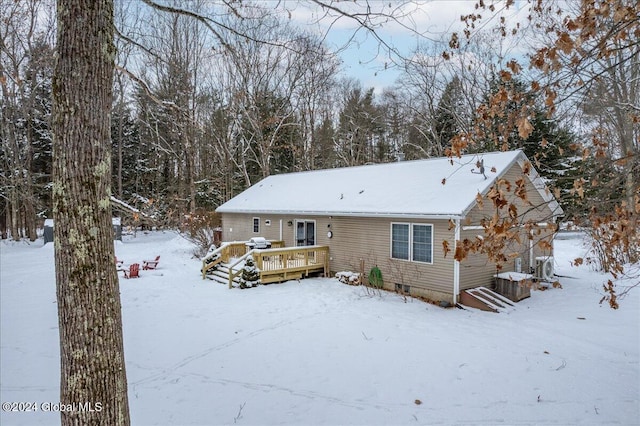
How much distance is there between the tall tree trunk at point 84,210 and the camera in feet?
7.59

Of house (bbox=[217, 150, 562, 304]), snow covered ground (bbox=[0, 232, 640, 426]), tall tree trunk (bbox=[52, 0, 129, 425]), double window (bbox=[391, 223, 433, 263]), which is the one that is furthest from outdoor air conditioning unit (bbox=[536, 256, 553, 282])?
tall tree trunk (bbox=[52, 0, 129, 425])

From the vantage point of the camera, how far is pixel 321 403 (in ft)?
16.2

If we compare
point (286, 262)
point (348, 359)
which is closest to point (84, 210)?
point (348, 359)

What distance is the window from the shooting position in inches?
434

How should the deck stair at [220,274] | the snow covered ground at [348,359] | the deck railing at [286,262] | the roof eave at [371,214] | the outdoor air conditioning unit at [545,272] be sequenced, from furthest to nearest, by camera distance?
the deck stair at [220,274] < the deck railing at [286,262] < the outdoor air conditioning unit at [545,272] < the roof eave at [371,214] < the snow covered ground at [348,359]

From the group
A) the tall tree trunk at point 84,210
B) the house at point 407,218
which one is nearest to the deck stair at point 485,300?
the house at point 407,218

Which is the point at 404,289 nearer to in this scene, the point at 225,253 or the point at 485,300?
the point at 485,300

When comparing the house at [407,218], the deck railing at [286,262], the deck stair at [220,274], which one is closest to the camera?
the house at [407,218]

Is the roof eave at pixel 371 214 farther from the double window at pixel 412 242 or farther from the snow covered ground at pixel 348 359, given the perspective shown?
the snow covered ground at pixel 348 359

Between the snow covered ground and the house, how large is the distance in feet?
3.53

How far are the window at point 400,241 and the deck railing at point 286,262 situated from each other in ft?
9.28

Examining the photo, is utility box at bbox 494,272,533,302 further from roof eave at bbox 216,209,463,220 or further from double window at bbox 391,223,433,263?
roof eave at bbox 216,209,463,220

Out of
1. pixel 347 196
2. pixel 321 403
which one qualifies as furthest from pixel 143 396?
pixel 347 196

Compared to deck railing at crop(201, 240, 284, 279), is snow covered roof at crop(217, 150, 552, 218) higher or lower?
higher
